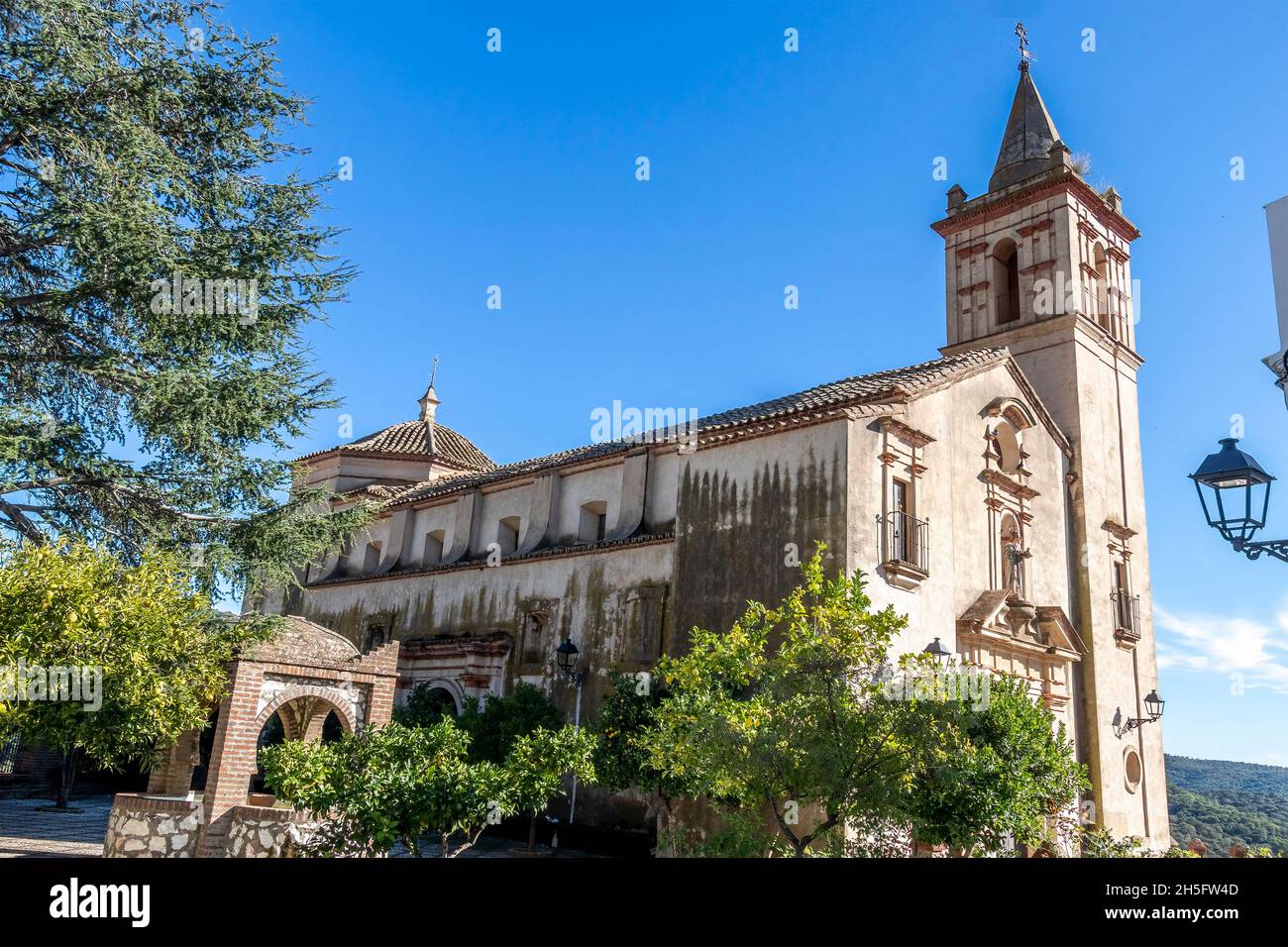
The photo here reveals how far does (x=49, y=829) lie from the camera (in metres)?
17.8

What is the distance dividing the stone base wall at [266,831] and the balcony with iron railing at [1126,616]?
749 inches

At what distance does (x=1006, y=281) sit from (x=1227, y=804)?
22.2 m

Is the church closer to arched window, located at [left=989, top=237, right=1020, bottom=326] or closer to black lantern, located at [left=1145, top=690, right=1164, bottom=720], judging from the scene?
arched window, located at [left=989, top=237, right=1020, bottom=326]

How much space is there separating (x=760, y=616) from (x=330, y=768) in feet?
26.7

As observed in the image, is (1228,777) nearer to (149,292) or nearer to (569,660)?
(569,660)

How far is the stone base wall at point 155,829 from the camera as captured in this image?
12664mm

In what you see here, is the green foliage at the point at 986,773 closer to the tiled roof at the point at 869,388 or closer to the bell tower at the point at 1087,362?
the tiled roof at the point at 869,388

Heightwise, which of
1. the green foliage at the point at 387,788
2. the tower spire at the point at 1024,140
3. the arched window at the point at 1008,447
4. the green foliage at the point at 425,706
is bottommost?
the green foliage at the point at 387,788

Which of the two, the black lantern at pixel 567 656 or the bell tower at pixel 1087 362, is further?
the bell tower at pixel 1087 362

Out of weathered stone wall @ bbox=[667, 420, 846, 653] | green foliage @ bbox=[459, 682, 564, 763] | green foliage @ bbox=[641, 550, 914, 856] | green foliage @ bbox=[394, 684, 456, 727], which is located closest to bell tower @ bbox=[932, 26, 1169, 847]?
weathered stone wall @ bbox=[667, 420, 846, 653]

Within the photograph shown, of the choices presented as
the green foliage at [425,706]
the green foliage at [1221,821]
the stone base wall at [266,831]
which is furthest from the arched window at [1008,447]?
the stone base wall at [266,831]

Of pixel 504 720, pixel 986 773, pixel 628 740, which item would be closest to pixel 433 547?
pixel 504 720

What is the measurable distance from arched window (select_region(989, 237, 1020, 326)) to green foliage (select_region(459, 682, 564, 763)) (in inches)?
629
